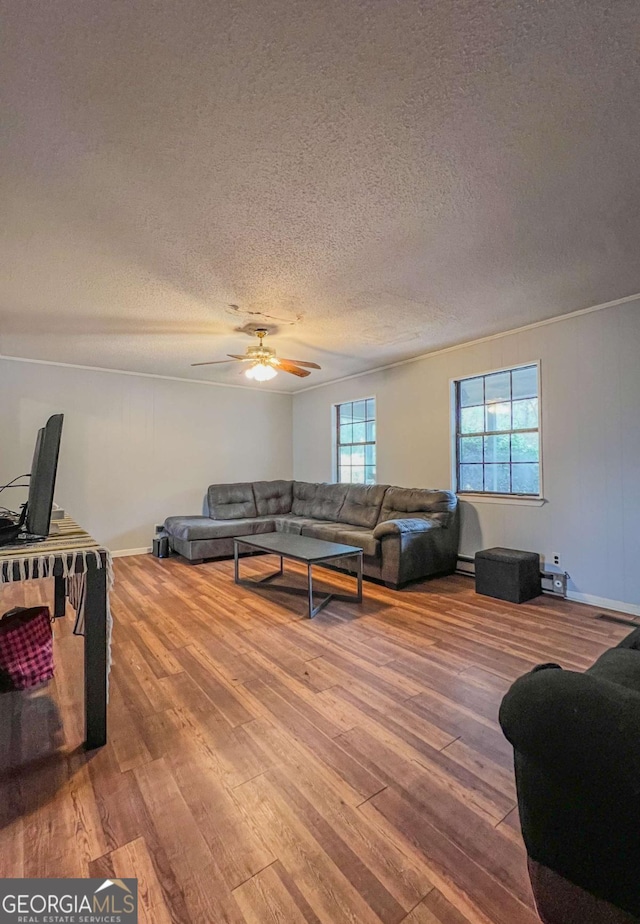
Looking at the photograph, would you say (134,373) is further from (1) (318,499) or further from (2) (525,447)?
(2) (525,447)

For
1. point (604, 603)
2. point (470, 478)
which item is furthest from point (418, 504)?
point (604, 603)

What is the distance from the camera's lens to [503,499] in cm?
435

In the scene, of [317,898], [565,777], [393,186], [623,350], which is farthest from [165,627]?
[623,350]

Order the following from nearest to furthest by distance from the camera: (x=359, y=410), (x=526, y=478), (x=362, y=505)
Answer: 1. (x=526, y=478)
2. (x=362, y=505)
3. (x=359, y=410)

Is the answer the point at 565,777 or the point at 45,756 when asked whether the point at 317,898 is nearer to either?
the point at 565,777

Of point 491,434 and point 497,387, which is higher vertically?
point 497,387

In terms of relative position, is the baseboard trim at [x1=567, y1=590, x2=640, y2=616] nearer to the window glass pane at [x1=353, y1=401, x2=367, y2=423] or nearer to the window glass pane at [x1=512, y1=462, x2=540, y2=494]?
the window glass pane at [x1=512, y1=462, x2=540, y2=494]

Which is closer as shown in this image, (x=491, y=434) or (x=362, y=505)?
(x=491, y=434)

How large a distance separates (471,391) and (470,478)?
1015mm

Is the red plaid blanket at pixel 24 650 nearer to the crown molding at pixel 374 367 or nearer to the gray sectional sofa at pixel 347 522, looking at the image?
the gray sectional sofa at pixel 347 522

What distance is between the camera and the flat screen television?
1857 mm

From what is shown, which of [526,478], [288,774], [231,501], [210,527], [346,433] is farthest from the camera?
[346,433]

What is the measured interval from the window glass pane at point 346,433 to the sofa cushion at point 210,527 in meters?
1.74

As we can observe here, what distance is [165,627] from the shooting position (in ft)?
10.4
